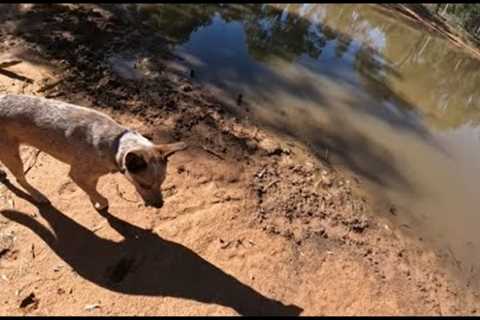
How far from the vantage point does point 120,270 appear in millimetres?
4340

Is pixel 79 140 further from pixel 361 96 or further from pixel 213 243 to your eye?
pixel 361 96

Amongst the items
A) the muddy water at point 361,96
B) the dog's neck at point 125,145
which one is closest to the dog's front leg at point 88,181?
the dog's neck at point 125,145

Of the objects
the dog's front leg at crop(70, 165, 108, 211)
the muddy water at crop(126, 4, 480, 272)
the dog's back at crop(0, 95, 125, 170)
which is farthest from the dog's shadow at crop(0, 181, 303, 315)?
the muddy water at crop(126, 4, 480, 272)

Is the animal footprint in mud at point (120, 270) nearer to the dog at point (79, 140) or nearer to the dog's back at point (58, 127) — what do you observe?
the dog at point (79, 140)

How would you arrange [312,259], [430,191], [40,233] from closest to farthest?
[40,233]
[312,259]
[430,191]

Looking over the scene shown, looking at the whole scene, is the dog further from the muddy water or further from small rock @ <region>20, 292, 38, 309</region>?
the muddy water

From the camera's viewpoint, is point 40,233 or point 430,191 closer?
point 40,233

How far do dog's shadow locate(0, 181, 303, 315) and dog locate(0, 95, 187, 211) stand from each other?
0.67 metres

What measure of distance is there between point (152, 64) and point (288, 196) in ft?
14.9

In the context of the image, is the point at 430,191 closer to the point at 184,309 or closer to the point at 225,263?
the point at 225,263

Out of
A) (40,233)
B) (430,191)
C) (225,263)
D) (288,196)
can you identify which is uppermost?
(430,191)

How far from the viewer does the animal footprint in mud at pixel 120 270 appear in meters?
4.25

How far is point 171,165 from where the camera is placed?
19.0 ft

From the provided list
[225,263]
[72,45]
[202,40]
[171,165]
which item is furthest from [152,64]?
[225,263]
